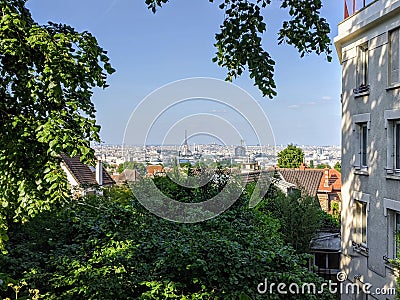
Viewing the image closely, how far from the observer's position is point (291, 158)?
34094mm

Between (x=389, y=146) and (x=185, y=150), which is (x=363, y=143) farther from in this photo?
(x=185, y=150)

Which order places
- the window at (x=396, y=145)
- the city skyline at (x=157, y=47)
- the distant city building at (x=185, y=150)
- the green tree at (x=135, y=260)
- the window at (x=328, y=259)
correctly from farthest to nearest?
the window at (x=328, y=259), the window at (x=396, y=145), the distant city building at (x=185, y=150), the green tree at (x=135, y=260), the city skyline at (x=157, y=47)

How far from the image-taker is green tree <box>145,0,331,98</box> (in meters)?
2.94

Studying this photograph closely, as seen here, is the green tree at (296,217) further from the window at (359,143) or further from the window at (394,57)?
the window at (394,57)

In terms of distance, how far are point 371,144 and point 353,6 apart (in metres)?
3.69

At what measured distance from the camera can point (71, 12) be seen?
373 cm

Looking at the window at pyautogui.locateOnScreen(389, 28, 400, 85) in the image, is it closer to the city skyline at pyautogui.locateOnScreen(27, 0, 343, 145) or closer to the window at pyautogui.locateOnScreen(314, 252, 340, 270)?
the city skyline at pyautogui.locateOnScreen(27, 0, 343, 145)

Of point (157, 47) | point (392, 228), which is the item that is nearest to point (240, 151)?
point (157, 47)

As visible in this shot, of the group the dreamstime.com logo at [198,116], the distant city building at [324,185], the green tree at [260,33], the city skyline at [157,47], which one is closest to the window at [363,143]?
the city skyline at [157,47]

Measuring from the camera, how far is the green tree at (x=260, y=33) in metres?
2.94

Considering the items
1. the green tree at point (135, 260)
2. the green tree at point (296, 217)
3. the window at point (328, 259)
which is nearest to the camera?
the green tree at point (135, 260)

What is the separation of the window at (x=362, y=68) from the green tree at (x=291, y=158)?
23.8 m

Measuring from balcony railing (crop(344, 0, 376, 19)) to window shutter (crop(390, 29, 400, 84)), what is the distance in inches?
57.4

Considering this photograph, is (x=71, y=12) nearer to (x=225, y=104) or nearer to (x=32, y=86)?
(x=32, y=86)
